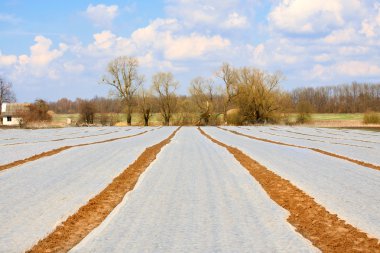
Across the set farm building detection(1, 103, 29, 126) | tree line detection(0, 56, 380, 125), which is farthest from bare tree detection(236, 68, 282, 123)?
farm building detection(1, 103, 29, 126)

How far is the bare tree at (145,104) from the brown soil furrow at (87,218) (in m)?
55.8

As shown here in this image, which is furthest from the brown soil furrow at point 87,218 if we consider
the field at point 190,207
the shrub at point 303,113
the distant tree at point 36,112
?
the distant tree at point 36,112

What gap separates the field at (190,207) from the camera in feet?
17.3

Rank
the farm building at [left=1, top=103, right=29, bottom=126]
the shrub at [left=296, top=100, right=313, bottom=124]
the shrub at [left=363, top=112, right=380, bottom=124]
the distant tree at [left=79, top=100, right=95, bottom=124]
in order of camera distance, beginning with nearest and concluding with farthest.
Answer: the shrub at [left=363, top=112, right=380, bottom=124] → the shrub at [left=296, top=100, right=313, bottom=124] → the distant tree at [left=79, top=100, right=95, bottom=124] → the farm building at [left=1, top=103, right=29, bottom=126]

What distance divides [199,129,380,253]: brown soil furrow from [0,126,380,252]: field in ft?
0.04

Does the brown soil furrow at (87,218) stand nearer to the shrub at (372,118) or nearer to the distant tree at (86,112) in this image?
the shrub at (372,118)

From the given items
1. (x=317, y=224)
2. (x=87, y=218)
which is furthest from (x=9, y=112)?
(x=317, y=224)

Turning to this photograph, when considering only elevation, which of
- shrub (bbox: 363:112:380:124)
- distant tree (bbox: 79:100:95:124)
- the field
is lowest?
the field

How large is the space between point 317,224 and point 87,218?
11.3ft

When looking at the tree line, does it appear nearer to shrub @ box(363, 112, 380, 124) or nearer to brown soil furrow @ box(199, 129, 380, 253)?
shrub @ box(363, 112, 380, 124)

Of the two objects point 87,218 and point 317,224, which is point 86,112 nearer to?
point 87,218

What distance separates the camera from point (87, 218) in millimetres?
6723

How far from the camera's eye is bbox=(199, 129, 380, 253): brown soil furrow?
518 cm

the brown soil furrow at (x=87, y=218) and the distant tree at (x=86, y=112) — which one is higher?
the distant tree at (x=86, y=112)
